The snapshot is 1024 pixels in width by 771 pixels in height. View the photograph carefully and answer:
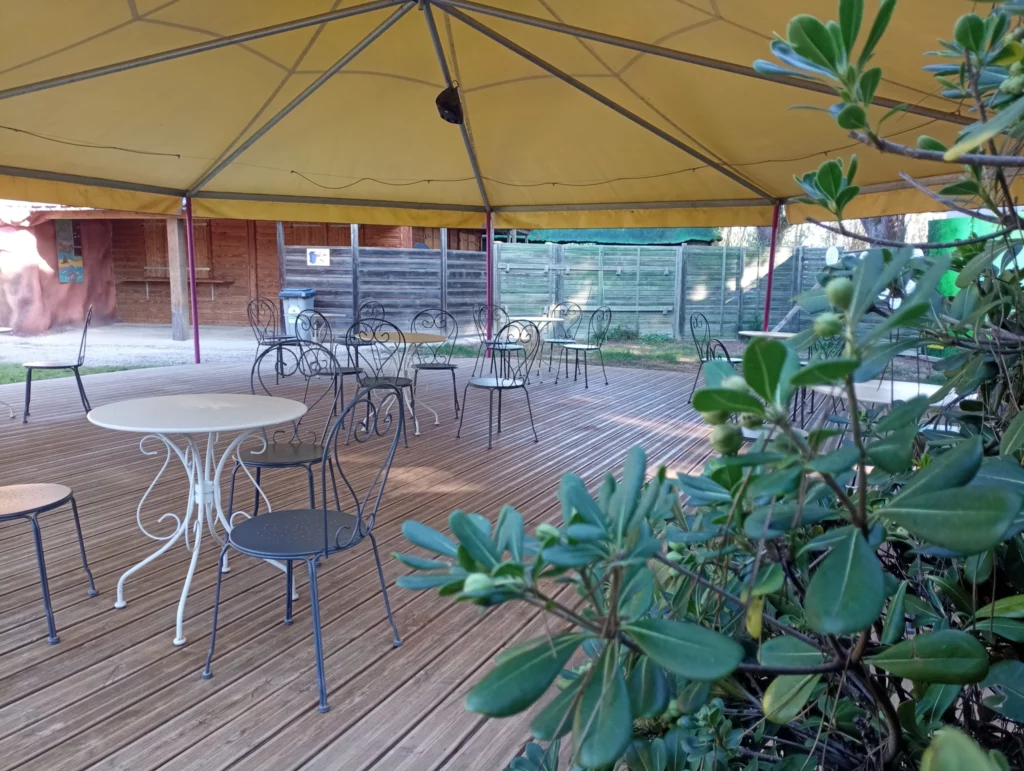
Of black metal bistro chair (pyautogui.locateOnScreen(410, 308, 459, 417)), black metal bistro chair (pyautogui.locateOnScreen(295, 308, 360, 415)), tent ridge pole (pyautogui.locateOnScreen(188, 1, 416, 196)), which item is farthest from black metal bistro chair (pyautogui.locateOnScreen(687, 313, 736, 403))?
tent ridge pole (pyautogui.locateOnScreen(188, 1, 416, 196))

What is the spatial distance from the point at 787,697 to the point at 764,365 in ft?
1.41

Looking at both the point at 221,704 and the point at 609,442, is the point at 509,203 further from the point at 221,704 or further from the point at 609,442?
the point at 221,704

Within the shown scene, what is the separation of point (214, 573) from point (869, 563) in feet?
8.77

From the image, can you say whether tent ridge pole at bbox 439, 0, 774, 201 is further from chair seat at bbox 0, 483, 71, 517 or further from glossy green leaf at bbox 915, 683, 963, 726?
glossy green leaf at bbox 915, 683, 963, 726

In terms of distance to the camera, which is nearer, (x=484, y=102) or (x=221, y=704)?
(x=221, y=704)

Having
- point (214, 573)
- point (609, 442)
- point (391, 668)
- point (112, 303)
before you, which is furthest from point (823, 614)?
point (112, 303)

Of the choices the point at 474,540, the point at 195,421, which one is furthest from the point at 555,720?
the point at 195,421

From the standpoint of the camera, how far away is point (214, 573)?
8.57ft

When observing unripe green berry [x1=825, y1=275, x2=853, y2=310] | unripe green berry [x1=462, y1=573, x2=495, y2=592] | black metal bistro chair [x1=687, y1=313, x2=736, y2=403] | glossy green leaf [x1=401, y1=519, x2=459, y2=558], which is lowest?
black metal bistro chair [x1=687, y1=313, x2=736, y2=403]

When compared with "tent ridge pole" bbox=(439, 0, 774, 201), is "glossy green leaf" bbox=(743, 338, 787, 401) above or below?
below

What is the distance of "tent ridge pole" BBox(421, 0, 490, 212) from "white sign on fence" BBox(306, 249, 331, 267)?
4.12 meters

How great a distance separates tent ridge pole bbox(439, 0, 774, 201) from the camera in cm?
405

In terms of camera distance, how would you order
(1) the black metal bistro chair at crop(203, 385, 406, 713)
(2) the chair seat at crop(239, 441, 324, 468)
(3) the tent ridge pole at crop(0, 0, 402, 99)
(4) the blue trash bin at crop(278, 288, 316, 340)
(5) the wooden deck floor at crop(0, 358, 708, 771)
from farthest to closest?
(4) the blue trash bin at crop(278, 288, 316, 340) → (3) the tent ridge pole at crop(0, 0, 402, 99) → (2) the chair seat at crop(239, 441, 324, 468) → (1) the black metal bistro chair at crop(203, 385, 406, 713) → (5) the wooden deck floor at crop(0, 358, 708, 771)

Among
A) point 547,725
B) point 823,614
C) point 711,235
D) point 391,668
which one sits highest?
point 711,235
